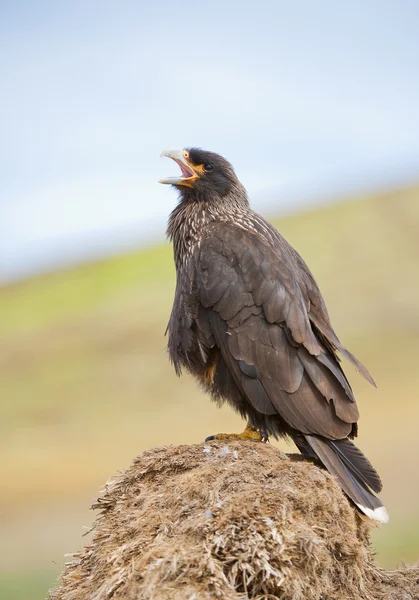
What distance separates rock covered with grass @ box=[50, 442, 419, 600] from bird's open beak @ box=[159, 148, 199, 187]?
2.22m

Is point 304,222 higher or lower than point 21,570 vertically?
higher

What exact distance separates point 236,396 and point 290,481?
1194 millimetres

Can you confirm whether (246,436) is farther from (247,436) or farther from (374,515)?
(374,515)

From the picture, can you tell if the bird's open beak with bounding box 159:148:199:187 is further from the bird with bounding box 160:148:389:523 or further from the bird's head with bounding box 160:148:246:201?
the bird with bounding box 160:148:389:523

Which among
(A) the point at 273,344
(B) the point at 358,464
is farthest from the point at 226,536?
(A) the point at 273,344

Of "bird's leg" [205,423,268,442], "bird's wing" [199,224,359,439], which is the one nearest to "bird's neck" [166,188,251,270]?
"bird's wing" [199,224,359,439]

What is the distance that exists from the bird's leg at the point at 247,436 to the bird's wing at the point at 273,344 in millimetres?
Answer: 297

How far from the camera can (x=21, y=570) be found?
13523 millimetres

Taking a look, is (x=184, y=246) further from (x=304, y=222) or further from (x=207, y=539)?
Answer: (x=304, y=222)

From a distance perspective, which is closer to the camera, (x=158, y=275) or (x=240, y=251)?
(x=240, y=251)

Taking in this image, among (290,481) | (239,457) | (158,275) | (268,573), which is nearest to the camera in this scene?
(268,573)

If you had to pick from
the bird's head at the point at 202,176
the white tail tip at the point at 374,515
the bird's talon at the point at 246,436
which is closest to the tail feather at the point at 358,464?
the white tail tip at the point at 374,515

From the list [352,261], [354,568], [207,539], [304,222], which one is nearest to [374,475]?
[354,568]

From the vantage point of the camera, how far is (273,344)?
5.50 m
